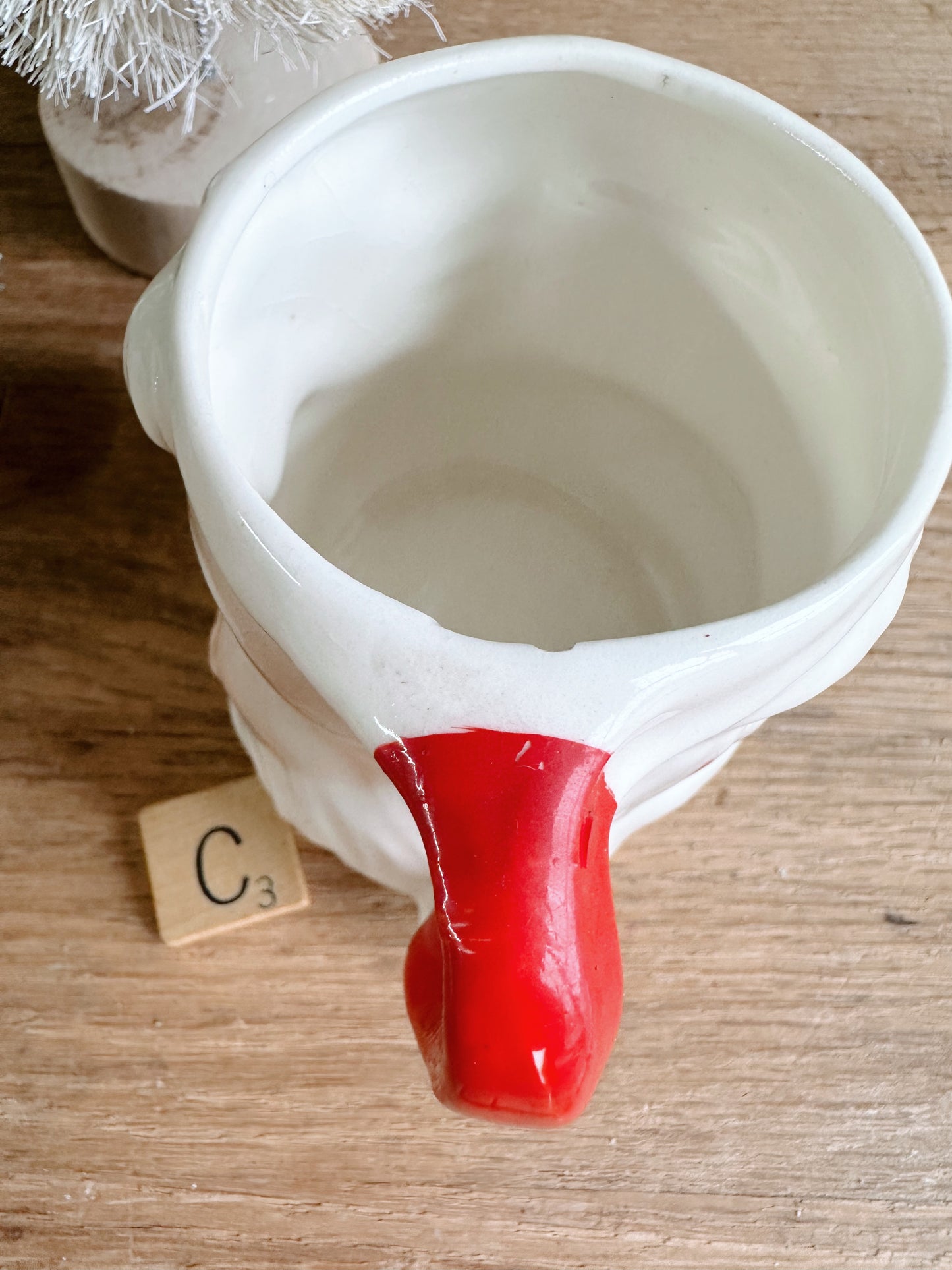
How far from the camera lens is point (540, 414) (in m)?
0.32

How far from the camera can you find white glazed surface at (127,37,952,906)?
18 centimetres

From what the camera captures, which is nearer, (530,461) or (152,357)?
(152,357)

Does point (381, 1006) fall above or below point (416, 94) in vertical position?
below

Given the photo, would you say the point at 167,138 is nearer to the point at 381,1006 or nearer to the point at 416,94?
the point at 416,94

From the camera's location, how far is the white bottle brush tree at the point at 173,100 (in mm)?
294

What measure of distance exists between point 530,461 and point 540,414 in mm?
14

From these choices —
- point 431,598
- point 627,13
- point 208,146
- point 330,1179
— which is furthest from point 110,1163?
point 627,13

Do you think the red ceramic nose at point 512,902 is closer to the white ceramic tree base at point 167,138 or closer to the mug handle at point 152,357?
the mug handle at point 152,357

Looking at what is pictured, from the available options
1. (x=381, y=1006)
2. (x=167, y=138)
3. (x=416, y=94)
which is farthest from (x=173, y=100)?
(x=381, y=1006)

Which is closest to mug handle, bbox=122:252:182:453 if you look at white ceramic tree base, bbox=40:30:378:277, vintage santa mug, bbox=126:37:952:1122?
vintage santa mug, bbox=126:37:952:1122

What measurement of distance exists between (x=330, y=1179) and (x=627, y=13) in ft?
1.15

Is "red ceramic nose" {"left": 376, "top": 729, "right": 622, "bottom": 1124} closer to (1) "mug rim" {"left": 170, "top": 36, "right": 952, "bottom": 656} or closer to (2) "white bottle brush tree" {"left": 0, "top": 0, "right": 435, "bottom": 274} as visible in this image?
(1) "mug rim" {"left": 170, "top": 36, "right": 952, "bottom": 656}

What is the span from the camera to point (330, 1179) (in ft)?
0.86

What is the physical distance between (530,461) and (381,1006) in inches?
5.8
